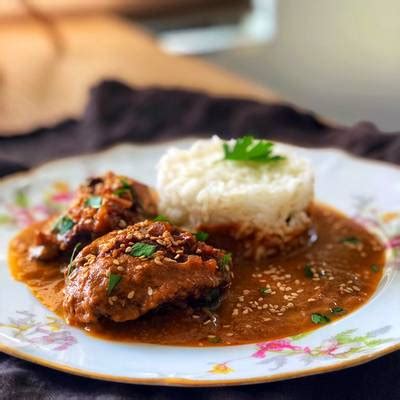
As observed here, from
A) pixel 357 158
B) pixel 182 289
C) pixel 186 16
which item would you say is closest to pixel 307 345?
pixel 182 289

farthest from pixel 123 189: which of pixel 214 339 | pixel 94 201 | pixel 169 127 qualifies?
pixel 169 127

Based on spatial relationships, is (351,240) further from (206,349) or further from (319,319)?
(206,349)

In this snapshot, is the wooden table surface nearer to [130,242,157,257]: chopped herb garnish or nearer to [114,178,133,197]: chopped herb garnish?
[114,178,133,197]: chopped herb garnish

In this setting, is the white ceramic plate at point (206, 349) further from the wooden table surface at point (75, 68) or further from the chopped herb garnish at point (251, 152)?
the wooden table surface at point (75, 68)

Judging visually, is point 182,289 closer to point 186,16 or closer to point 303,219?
point 303,219

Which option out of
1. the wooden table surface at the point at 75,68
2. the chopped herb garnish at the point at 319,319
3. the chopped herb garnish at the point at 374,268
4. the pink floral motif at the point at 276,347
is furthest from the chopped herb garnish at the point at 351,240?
the wooden table surface at the point at 75,68

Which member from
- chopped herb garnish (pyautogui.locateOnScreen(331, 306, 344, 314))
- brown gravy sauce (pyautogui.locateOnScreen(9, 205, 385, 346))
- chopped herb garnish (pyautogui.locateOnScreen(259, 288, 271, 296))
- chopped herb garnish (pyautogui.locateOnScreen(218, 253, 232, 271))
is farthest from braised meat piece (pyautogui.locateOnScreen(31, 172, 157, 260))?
chopped herb garnish (pyautogui.locateOnScreen(331, 306, 344, 314))
